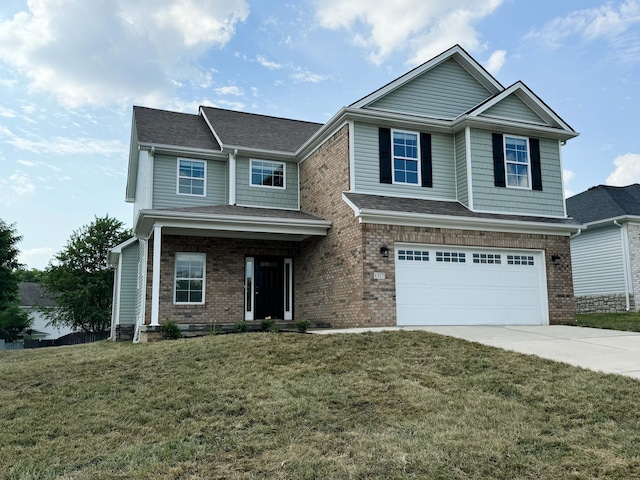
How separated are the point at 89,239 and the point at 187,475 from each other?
2949cm

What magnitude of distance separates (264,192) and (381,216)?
5.49m

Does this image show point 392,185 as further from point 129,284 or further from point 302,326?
point 129,284

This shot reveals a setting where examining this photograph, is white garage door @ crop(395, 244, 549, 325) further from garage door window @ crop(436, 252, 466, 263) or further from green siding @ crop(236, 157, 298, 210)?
green siding @ crop(236, 157, 298, 210)

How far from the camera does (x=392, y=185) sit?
14516mm

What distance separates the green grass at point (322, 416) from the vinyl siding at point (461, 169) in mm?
6555

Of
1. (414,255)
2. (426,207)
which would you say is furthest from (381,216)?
(426,207)

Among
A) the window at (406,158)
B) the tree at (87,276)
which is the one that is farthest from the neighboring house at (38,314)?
the window at (406,158)

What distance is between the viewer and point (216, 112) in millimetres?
20359

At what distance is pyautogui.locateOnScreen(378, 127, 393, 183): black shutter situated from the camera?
1449 cm

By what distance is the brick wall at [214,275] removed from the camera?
1520cm

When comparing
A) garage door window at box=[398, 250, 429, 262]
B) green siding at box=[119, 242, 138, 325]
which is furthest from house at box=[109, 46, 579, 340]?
green siding at box=[119, 242, 138, 325]

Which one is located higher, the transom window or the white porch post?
the transom window

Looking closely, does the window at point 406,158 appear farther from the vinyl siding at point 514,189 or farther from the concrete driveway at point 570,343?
the concrete driveway at point 570,343

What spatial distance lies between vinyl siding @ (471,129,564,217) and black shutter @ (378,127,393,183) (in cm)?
232
